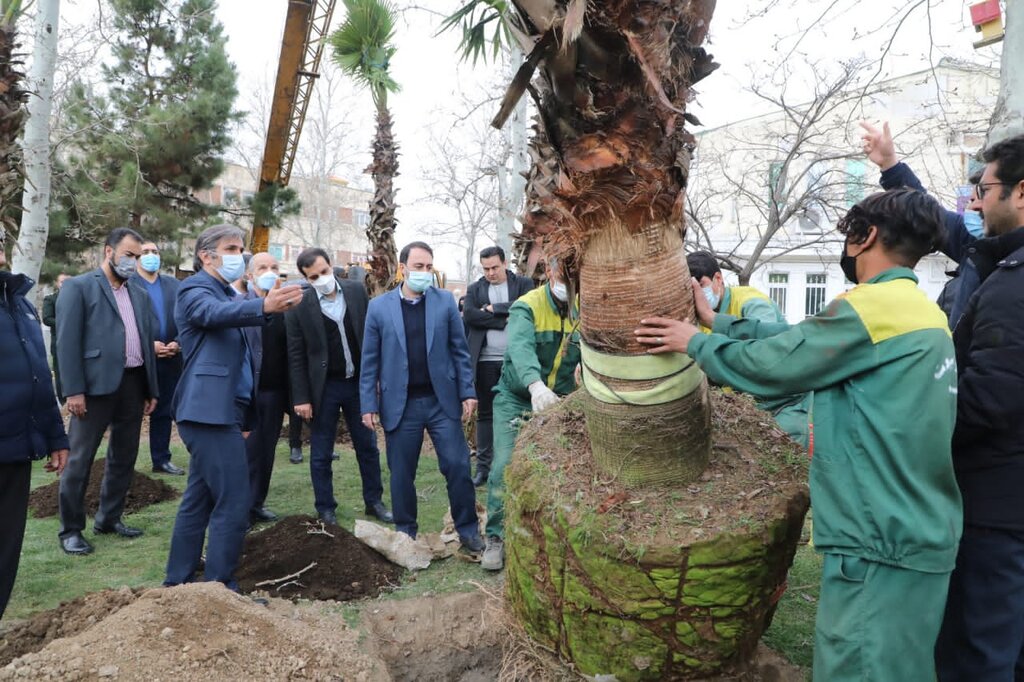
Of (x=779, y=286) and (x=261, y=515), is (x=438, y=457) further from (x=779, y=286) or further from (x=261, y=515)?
(x=779, y=286)

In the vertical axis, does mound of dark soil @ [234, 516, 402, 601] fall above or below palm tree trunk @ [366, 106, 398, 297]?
below

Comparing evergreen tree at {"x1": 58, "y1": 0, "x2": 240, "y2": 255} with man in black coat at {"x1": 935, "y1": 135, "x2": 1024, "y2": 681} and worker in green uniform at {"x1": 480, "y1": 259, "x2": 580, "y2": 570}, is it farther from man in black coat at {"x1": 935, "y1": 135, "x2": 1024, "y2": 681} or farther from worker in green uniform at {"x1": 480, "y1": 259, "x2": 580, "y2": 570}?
man in black coat at {"x1": 935, "y1": 135, "x2": 1024, "y2": 681}

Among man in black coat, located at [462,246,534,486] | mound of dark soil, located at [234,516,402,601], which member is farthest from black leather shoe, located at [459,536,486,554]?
man in black coat, located at [462,246,534,486]

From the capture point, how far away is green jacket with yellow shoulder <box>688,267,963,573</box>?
7.27 feet

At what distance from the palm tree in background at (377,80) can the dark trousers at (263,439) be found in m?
5.08

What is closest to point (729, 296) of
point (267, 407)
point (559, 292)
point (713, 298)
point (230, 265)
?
point (713, 298)

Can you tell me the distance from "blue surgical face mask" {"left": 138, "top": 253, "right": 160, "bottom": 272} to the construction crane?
578cm

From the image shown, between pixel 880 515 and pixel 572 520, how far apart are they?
110 cm

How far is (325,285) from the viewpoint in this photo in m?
6.00

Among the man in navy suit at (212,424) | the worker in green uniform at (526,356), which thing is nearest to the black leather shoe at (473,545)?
the worker in green uniform at (526,356)

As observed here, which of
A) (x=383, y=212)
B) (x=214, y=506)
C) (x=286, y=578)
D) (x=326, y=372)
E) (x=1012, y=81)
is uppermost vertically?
(x=1012, y=81)

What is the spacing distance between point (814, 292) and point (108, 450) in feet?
93.4

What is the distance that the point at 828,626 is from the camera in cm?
234

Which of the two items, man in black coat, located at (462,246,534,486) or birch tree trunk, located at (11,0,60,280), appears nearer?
man in black coat, located at (462,246,534,486)
